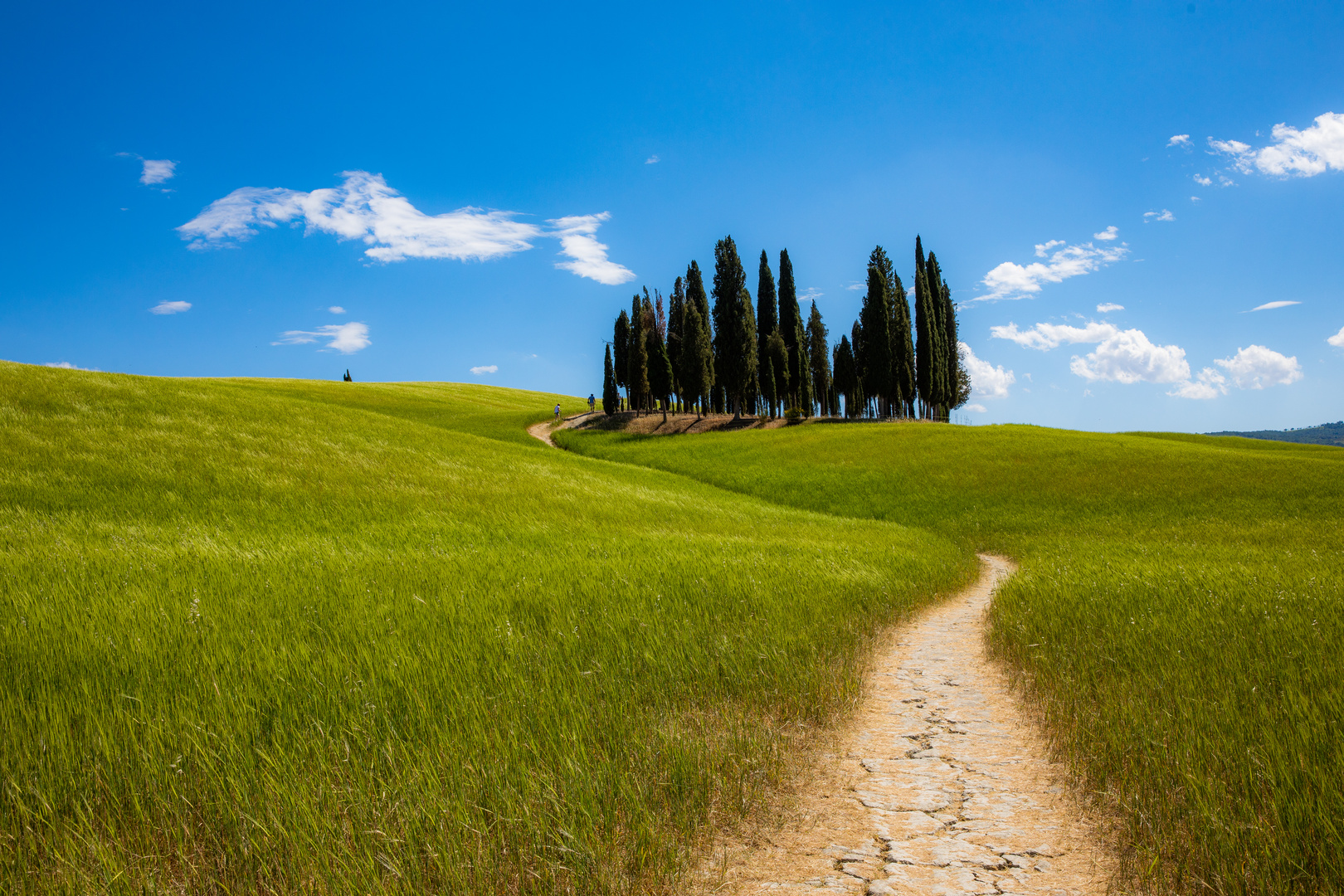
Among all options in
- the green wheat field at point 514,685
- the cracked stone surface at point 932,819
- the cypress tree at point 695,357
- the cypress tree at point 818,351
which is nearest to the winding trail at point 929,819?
the cracked stone surface at point 932,819

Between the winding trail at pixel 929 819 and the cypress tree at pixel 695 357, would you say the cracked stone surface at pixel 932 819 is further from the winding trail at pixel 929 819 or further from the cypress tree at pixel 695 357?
the cypress tree at pixel 695 357

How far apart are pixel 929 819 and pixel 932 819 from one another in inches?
0.6

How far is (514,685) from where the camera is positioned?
4855mm

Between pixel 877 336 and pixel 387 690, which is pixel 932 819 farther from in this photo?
pixel 877 336

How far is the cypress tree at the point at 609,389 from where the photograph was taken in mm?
60531

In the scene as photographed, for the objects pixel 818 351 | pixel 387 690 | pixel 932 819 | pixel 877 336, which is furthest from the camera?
pixel 818 351

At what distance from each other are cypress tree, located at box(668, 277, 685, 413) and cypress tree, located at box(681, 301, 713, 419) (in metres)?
1.90

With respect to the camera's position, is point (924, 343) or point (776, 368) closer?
point (924, 343)

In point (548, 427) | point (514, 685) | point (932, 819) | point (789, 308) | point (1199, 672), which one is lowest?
point (932, 819)

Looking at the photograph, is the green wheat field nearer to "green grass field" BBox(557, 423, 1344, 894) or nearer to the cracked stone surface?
"green grass field" BBox(557, 423, 1344, 894)

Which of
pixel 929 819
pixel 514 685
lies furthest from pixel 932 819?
pixel 514 685

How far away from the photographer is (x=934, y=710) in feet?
19.0

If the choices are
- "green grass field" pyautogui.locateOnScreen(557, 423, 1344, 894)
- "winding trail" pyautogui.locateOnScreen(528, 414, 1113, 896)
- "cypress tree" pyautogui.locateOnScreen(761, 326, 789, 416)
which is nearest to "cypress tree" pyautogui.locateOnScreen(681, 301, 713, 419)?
"cypress tree" pyautogui.locateOnScreen(761, 326, 789, 416)

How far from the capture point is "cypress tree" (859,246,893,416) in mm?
53281
